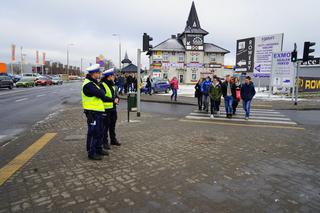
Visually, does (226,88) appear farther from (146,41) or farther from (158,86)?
(158,86)

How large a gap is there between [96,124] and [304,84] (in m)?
24.0

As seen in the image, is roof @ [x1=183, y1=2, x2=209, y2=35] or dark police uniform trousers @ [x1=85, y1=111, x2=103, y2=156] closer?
dark police uniform trousers @ [x1=85, y1=111, x2=103, y2=156]

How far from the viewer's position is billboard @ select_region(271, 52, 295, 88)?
21.0 metres

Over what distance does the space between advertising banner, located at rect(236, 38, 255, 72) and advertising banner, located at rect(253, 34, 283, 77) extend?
46.3 inches

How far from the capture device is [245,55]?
2566 cm

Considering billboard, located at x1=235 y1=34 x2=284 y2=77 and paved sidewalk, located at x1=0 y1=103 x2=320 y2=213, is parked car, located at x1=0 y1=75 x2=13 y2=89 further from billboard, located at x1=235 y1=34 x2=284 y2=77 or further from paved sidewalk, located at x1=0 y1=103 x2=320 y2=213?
paved sidewalk, located at x1=0 y1=103 x2=320 y2=213

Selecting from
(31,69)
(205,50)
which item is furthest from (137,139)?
(31,69)

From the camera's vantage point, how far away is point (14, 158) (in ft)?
17.1

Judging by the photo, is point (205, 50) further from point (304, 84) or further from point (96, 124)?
point (96, 124)

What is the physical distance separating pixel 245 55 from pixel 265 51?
2.93 meters

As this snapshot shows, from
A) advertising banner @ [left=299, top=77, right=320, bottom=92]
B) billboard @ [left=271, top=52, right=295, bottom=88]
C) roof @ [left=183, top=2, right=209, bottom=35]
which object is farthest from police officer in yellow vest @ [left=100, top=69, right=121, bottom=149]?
roof @ [left=183, top=2, right=209, bottom=35]

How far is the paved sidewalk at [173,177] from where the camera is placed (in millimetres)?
3312

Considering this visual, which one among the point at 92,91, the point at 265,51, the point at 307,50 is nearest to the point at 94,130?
the point at 92,91

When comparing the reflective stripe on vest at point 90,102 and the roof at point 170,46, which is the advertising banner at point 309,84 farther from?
the roof at point 170,46
